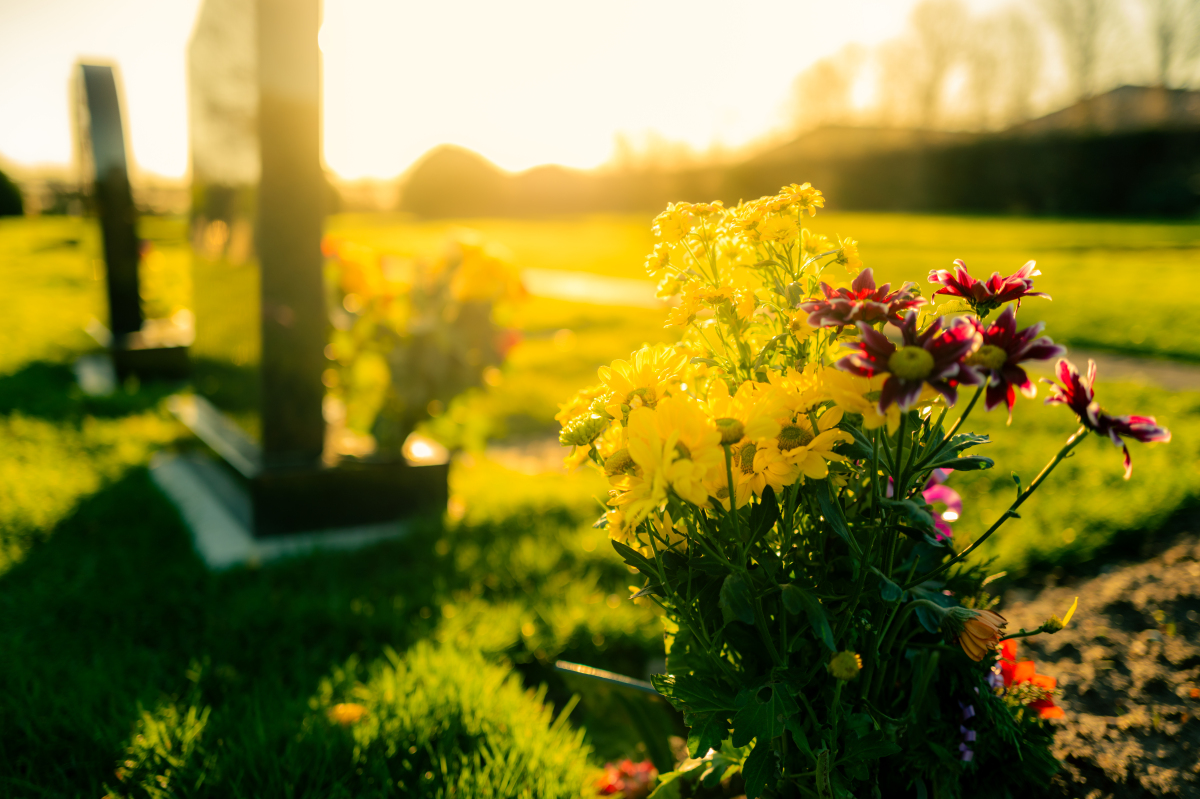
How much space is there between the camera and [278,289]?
2926 millimetres

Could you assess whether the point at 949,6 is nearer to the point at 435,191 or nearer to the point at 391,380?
the point at 435,191

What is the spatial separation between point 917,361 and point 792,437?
0.66ft

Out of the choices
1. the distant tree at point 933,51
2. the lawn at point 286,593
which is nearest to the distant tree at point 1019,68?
the distant tree at point 933,51

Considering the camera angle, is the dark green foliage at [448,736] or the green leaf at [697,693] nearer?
the green leaf at [697,693]

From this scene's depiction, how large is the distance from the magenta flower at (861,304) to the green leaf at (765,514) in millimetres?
261

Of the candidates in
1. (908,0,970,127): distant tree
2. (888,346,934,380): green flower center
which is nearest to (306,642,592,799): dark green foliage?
(888,346,934,380): green flower center

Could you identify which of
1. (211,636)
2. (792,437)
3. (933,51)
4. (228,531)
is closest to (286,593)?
(211,636)

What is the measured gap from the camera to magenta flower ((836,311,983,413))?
2.97 ft

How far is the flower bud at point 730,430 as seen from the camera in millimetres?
983

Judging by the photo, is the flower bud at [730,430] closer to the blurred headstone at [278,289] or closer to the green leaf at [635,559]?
the green leaf at [635,559]

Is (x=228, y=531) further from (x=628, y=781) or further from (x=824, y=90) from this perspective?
(x=824, y=90)

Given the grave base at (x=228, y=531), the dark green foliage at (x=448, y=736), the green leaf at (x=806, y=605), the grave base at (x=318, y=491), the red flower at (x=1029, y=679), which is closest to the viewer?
the green leaf at (x=806, y=605)

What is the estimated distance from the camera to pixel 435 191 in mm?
36531

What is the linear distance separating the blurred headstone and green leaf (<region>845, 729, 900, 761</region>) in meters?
2.49
